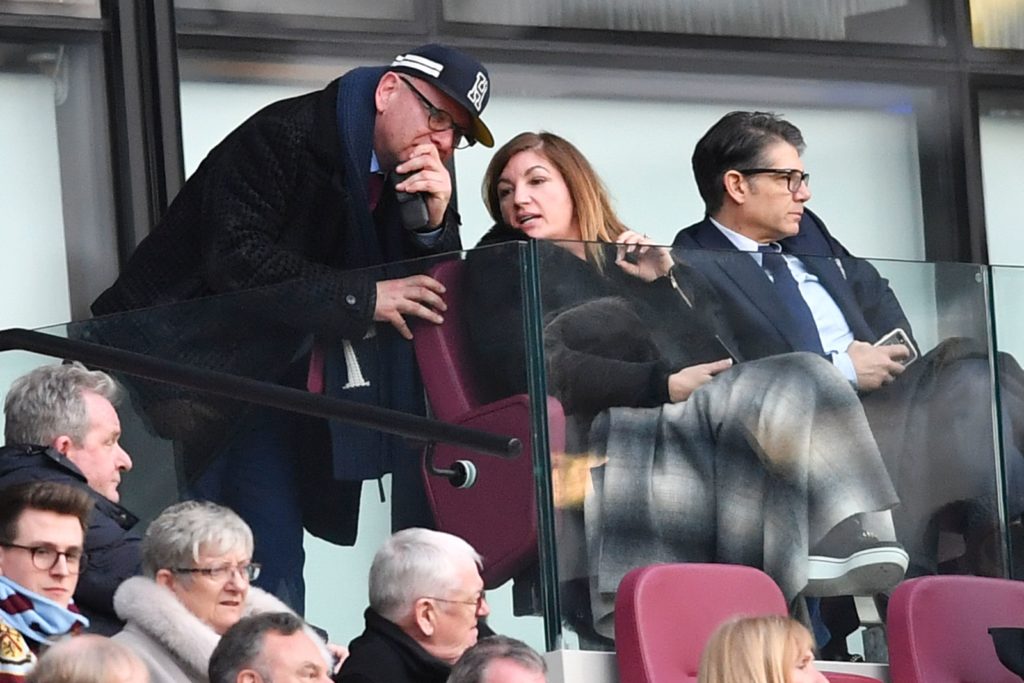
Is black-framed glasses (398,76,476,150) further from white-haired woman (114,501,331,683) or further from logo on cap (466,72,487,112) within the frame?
white-haired woman (114,501,331,683)

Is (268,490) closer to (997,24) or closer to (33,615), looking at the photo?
(33,615)

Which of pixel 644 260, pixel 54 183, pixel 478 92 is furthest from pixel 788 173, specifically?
pixel 54 183

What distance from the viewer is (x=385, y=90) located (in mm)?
5938

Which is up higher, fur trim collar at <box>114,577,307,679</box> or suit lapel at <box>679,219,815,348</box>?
suit lapel at <box>679,219,815,348</box>

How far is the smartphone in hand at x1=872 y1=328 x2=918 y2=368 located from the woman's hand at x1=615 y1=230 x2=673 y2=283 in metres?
0.62

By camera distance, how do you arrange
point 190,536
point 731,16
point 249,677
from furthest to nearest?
1. point 731,16
2. point 190,536
3. point 249,677

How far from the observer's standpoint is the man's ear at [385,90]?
233 inches

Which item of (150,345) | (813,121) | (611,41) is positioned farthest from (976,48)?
(150,345)

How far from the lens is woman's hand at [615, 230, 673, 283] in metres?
5.49

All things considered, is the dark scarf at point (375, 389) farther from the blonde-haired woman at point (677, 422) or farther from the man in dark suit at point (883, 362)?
the man in dark suit at point (883, 362)

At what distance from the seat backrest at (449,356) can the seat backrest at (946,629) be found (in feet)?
3.64

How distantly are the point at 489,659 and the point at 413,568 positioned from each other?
0.33 meters

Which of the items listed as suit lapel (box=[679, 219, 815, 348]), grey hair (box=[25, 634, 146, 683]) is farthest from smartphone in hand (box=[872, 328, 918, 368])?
grey hair (box=[25, 634, 146, 683])

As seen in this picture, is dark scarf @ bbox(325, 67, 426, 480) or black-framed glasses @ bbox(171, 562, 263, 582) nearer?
black-framed glasses @ bbox(171, 562, 263, 582)
